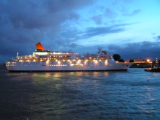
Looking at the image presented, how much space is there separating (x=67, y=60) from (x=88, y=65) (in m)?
7.16

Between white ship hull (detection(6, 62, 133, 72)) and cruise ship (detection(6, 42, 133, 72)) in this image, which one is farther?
cruise ship (detection(6, 42, 133, 72))

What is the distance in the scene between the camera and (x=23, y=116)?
8.16 meters

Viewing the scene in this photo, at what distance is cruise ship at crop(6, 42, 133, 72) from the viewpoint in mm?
49094

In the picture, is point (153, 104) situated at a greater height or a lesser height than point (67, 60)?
lesser

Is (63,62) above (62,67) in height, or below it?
above

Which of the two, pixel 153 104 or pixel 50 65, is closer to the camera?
pixel 153 104

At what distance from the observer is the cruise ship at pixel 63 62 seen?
4909 centimetres

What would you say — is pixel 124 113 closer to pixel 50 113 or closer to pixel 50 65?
pixel 50 113

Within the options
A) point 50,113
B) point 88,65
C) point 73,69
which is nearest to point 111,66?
point 88,65

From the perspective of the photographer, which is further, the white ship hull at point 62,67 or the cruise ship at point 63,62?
the cruise ship at point 63,62

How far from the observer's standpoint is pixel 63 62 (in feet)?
164

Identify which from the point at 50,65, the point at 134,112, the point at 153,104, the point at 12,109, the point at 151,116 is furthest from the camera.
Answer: the point at 50,65

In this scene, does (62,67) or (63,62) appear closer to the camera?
(62,67)

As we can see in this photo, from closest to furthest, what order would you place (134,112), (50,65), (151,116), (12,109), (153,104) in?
(151,116)
(134,112)
(12,109)
(153,104)
(50,65)
